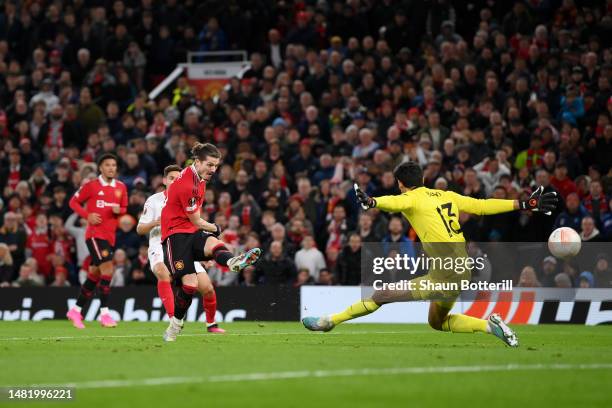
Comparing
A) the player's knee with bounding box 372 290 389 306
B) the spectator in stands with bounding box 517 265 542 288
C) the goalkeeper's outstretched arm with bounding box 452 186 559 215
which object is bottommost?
the spectator in stands with bounding box 517 265 542 288

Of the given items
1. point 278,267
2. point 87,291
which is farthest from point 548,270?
point 87,291

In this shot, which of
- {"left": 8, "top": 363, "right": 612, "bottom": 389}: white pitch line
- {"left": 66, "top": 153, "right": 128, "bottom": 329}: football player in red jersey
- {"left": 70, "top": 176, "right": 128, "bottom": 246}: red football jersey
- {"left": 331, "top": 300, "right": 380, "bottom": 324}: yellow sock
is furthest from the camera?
{"left": 70, "top": 176, "right": 128, "bottom": 246}: red football jersey

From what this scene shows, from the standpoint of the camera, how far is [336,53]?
25062 mm

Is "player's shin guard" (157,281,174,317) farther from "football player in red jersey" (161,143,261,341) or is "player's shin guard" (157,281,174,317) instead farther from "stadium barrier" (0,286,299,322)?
"stadium barrier" (0,286,299,322)

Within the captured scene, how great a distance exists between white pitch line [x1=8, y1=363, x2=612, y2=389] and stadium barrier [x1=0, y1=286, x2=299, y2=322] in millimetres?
11020

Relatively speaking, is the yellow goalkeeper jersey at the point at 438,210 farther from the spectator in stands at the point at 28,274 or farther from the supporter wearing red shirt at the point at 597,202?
the spectator in stands at the point at 28,274

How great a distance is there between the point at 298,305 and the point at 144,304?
9.85 feet

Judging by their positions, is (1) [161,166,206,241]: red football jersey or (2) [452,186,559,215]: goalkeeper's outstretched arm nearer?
(2) [452,186,559,215]: goalkeeper's outstretched arm

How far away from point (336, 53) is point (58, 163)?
21.1ft

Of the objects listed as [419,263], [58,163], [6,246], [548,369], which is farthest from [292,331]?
[58,163]

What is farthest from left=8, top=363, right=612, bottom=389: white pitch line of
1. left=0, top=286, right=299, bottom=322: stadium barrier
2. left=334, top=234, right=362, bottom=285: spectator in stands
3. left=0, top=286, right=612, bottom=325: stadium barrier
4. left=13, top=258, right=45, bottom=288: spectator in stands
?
left=13, top=258, right=45, bottom=288: spectator in stands

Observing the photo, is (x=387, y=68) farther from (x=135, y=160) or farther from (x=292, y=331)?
(x=292, y=331)

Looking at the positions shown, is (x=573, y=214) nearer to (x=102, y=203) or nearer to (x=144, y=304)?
(x=102, y=203)

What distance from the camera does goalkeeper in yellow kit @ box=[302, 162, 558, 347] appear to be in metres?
12.6
